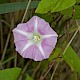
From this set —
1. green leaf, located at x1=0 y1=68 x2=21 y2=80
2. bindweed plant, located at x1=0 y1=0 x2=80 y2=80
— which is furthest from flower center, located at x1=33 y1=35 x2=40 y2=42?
green leaf, located at x1=0 y1=68 x2=21 y2=80

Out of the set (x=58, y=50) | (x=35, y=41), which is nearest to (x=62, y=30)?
(x=58, y=50)

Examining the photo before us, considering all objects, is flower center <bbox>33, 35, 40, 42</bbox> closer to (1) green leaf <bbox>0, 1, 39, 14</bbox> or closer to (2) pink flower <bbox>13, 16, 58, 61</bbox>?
(2) pink flower <bbox>13, 16, 58, 61</bbox>

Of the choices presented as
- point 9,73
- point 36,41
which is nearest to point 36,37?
point 36,41

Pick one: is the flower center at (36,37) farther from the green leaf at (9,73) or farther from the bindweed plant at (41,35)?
the green leaf at (9,73)

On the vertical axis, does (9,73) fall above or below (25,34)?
below

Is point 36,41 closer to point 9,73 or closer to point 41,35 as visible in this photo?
point 41,35

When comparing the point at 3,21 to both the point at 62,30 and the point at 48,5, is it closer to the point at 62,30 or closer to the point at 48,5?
the point at 62,30

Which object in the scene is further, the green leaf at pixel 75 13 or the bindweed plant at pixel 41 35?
the green leaf at pixel 75 13

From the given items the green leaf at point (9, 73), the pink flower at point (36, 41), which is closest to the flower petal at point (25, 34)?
the pink flower at point (36, 41)
